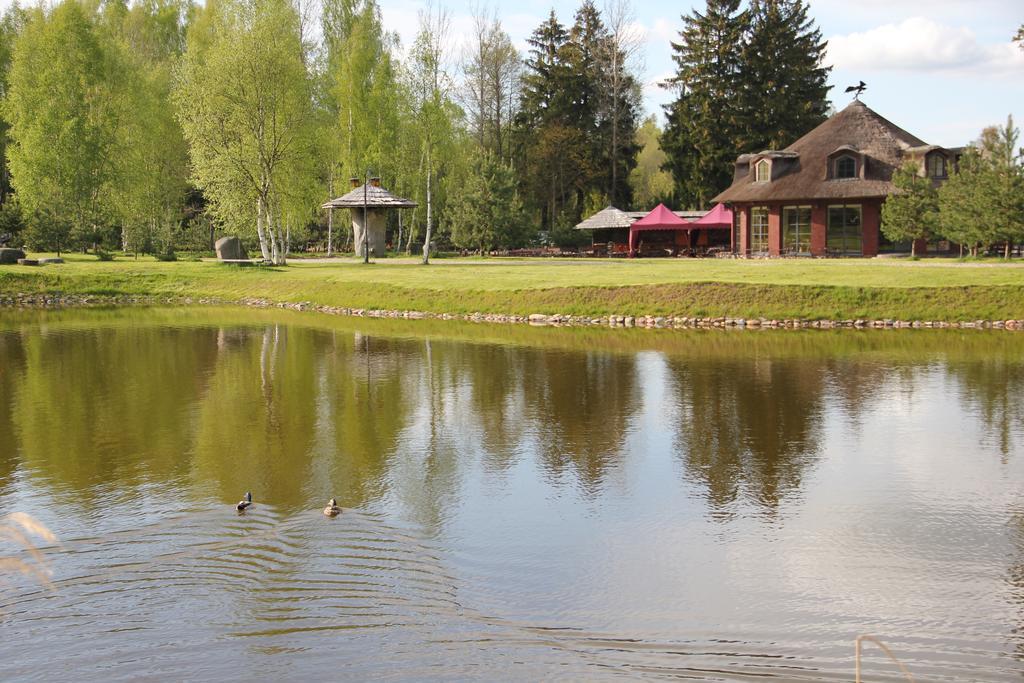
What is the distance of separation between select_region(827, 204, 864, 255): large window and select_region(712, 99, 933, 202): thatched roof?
3.85ft

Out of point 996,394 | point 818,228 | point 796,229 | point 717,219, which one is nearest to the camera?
point 996,394

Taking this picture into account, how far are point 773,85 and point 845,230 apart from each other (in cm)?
1964

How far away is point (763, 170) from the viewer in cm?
4778

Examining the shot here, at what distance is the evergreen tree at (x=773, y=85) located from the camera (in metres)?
59.8

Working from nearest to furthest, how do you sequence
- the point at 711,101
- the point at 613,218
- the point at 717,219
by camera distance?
the point at 717,219 → the point at 613,218 → the point at 711,101

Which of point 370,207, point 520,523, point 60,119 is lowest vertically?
point 520,523

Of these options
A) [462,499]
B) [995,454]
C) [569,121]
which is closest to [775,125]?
[569,121]

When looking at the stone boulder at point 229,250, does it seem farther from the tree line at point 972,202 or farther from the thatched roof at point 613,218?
the tree line at point 972,202

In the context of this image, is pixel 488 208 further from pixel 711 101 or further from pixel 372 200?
pixel 711 101

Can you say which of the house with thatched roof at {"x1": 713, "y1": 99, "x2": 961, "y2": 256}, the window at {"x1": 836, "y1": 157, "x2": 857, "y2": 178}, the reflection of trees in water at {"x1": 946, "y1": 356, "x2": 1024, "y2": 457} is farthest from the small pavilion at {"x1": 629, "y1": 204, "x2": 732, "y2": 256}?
the reflection of trees in water at {"x1": 946, "y1": 356, "x2": 1024, "y2": 457}

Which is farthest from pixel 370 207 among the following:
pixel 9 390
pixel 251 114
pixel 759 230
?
pixel 9 390

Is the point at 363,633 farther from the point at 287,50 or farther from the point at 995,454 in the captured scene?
the point at 287,50

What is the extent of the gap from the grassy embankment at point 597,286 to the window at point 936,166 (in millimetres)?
6079

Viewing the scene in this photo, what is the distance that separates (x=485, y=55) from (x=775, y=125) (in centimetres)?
1969
